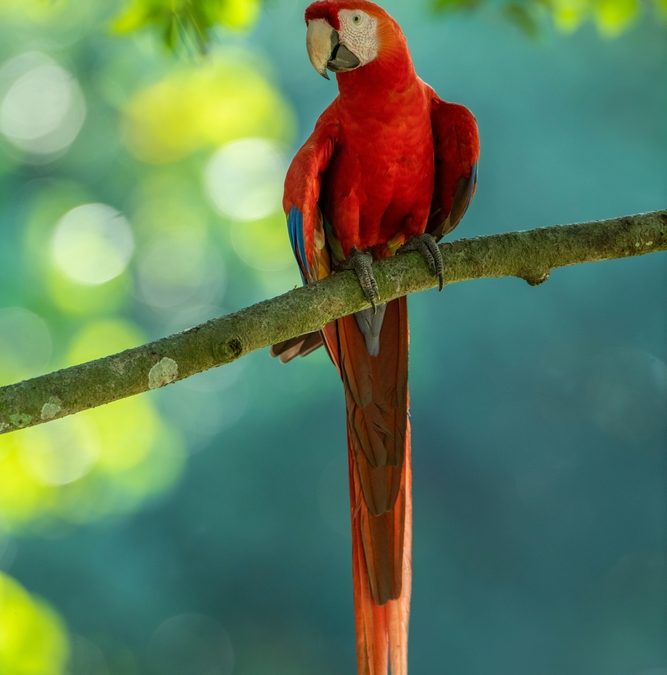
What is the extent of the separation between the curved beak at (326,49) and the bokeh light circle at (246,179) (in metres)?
1.62

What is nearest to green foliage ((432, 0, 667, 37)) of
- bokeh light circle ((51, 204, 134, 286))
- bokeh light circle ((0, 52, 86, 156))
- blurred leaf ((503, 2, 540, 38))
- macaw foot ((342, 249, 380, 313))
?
blurred leaf ((503, 2, 540, 38))

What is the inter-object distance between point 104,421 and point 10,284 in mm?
1342

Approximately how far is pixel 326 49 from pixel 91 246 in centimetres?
183

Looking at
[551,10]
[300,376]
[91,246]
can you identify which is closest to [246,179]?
[91,246]

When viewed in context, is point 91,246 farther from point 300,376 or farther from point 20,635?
point 20,635

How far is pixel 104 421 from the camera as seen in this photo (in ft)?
8.05

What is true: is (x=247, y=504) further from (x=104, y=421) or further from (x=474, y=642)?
(x=104, y=421)

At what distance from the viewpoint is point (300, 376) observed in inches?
153

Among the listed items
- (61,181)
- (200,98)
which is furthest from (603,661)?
(61,181)

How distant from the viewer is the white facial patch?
1.33 meters

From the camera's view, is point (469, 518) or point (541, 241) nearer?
point (541, 241)

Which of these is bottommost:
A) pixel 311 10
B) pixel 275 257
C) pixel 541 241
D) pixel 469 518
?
pixel 541 241

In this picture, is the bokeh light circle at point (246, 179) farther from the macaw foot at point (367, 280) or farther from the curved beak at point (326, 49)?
the macaw foot at point (367, 280)

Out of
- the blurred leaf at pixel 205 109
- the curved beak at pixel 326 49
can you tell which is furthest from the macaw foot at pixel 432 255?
the blurred leaf at pixel 205 109
